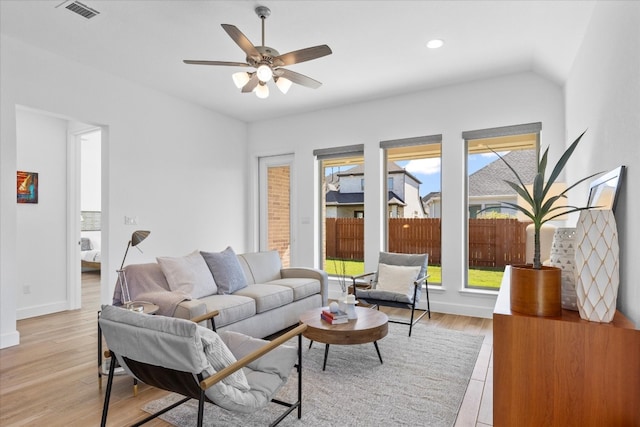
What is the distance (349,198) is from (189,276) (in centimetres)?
296

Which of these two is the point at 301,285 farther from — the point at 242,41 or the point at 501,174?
the point at 501,174

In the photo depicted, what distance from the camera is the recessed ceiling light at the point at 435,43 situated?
142 inches

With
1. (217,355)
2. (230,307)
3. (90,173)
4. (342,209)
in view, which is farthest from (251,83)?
(90,173)

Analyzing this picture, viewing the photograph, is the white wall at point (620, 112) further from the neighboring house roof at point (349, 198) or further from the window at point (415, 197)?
the neighboring house roof at point (349, 198)

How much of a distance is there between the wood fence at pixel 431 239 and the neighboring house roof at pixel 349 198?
0.85 ft

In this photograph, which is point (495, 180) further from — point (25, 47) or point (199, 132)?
point (25, 47)

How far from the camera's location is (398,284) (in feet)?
13.8

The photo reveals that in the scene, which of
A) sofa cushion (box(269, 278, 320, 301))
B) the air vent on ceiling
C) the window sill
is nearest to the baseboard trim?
sofa cushion (box(269, 278, 320, 301))

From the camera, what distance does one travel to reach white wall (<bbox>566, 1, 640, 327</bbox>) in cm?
170

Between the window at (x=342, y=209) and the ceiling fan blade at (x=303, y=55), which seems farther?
the window at (x=342, y=209)

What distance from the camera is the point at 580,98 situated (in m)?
3.16

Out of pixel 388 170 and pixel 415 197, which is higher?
pixel 388 170

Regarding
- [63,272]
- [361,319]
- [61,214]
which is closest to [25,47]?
[61,214]

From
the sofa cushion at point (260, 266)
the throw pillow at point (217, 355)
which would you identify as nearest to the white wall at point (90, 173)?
the sofa cushion at point (260, 266)
